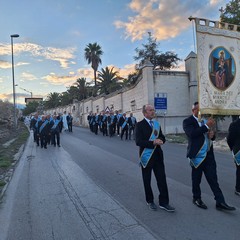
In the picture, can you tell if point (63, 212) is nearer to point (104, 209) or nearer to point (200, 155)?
point (104, 209)

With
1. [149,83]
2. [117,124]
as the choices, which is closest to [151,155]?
A: [117,124]

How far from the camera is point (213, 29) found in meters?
6.10

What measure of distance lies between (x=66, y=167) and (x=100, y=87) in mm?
44855

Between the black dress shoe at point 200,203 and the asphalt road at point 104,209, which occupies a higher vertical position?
the black dress shoe at point 200,203

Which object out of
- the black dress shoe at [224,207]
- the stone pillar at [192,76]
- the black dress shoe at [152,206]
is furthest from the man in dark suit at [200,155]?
the stone pillar at [192,76]

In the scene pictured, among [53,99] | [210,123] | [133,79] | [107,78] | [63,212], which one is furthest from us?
[53,99]

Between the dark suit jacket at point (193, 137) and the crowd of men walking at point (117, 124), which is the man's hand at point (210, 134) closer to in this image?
the dark suit jacket at point (193, 137)

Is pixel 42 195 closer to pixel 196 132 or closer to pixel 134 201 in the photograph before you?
pixel 134 201

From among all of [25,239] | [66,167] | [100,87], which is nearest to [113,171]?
[66,167]

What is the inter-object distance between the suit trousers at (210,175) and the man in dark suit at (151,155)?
0.57 meters

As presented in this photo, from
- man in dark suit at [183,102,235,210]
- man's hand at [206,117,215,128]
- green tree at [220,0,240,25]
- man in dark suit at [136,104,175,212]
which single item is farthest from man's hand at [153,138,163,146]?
green tree at [220,0,240,25]

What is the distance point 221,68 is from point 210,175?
7.25 ft

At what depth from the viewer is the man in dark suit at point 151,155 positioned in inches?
213

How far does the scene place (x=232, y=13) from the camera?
21.3 metres
